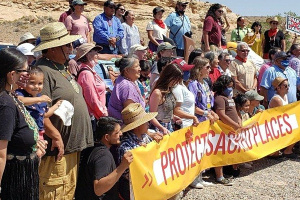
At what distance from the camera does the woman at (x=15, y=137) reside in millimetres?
3229

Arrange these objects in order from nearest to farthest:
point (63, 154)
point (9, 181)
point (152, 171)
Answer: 1. point (9, 181)
2. point (63, 154)
3. point (152, 171)

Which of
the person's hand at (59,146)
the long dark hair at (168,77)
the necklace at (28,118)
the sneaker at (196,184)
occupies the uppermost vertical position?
the necklace at (28,118)

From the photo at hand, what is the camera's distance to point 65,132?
13.9ft

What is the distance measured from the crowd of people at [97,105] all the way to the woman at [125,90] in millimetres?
12

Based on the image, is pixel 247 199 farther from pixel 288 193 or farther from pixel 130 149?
pixel 130 149

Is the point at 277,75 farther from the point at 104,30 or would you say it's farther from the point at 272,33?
the point at 272,33

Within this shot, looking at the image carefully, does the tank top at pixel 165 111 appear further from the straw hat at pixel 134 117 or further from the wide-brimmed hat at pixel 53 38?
the wide-brimmed hat at pixel 53 38

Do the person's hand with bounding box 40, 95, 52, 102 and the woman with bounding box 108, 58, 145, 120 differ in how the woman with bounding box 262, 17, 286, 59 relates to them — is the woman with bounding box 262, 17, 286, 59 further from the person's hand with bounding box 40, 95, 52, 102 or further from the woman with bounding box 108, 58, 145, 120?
the person's hand with bounding box 40, 95, 52, 102

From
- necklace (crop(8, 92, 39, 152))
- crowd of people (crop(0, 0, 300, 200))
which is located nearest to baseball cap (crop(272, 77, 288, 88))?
crowd of people (crop(0, 0, 300, 200))

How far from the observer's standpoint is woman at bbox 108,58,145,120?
5.12m

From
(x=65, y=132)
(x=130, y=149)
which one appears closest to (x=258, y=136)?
(x=130, y=149)

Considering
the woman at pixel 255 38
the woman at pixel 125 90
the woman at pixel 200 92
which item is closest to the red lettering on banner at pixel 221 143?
the woman at pixel 200 92

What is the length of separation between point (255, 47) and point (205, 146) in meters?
7.22

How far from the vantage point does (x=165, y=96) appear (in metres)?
5.71
